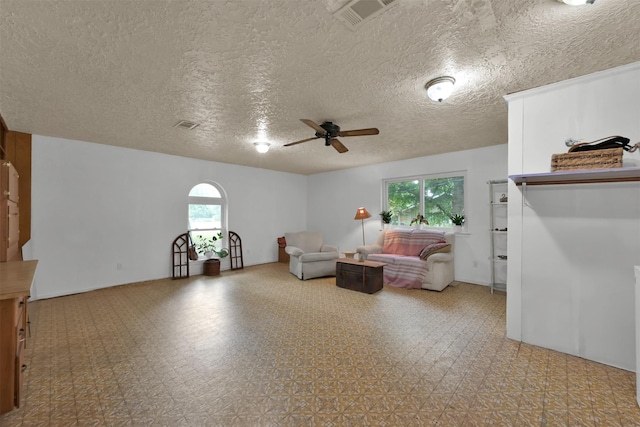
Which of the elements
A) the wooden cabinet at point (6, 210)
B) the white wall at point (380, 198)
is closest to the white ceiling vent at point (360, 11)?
the wooden cabinet at point (6, 210)

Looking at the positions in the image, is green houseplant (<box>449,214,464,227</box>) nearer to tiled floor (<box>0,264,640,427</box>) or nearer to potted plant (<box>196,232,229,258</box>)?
tiled floor (<box>0,264,640,427</box>)

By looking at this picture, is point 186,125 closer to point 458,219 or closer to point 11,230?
point 11,230

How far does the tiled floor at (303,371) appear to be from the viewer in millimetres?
1702

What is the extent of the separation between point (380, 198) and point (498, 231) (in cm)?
239

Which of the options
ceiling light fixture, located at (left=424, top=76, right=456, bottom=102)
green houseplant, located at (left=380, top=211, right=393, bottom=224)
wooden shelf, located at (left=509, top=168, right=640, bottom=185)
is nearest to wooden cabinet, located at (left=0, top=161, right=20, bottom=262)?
ceiling light fixture, located at (left=424, top=76, right=456, bottom=102)

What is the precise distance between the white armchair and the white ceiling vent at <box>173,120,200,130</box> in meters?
2.81

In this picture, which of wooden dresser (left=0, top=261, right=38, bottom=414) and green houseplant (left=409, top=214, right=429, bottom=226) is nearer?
wooden dresser (left=0, top=261, right=38, bottom=414)

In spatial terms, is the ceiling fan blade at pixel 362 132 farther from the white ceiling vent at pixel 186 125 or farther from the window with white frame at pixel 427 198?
the window with white frame at pixel 427 198

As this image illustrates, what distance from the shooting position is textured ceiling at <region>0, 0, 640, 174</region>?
1.59 metres

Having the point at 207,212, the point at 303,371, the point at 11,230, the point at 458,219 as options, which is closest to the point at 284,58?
the point at 303,371

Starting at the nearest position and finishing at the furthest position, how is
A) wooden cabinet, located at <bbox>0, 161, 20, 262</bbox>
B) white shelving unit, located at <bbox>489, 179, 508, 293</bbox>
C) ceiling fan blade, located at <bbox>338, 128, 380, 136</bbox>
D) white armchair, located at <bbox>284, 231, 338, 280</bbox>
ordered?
wooden cabinet, located at <bbox>0, 161, 20, 262</bbox> → ceiling fan blade, located at <bbox>338, 128, 380, 136</bbox> → white shelving unit, located at <bbox>489, 179, 508, 293</bbox> → white armchair, located at <bbox>284, 231, 338, 280</bbox>

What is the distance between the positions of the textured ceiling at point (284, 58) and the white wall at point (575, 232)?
0.83 ft

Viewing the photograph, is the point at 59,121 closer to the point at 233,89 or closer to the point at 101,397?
the point at 233,89

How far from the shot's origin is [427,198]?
5574 mm
